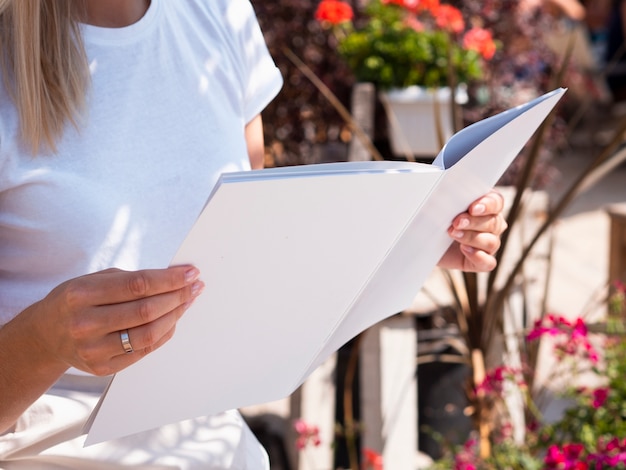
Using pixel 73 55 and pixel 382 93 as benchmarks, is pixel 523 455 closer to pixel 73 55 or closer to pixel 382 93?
pixel 73 55

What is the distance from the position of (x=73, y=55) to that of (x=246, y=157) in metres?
0.28

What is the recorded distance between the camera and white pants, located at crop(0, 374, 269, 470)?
1.04 metres

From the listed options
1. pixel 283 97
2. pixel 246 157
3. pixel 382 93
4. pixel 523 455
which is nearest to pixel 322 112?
pixel 283 97

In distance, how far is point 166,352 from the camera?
928 millimetres

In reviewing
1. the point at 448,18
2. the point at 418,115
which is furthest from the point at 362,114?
the point at 448,18

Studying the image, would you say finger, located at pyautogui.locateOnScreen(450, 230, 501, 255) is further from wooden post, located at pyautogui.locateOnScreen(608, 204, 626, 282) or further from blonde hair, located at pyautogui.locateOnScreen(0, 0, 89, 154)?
wooden post, located at pyautogui.locateOnScreen(608, 204, 626, 282)

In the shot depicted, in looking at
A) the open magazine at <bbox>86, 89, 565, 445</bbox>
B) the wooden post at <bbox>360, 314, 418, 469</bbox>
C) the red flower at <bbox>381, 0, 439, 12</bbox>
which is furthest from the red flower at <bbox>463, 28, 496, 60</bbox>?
the open magazine at <bbox>86, 89, 565, 445</bbox>

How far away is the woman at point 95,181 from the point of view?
1.04m

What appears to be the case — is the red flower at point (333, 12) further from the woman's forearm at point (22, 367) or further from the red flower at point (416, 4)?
the woman's forearm at point (22, 367)

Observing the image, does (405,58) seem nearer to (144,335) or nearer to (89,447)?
(89,447)

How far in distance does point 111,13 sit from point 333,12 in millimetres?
2223

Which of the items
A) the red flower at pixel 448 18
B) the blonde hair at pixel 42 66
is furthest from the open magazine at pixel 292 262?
the red flower at pixel 448 18

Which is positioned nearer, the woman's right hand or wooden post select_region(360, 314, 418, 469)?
the woman's right hand

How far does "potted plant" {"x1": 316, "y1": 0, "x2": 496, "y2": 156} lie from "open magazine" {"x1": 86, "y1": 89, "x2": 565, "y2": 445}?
6.05 feet
